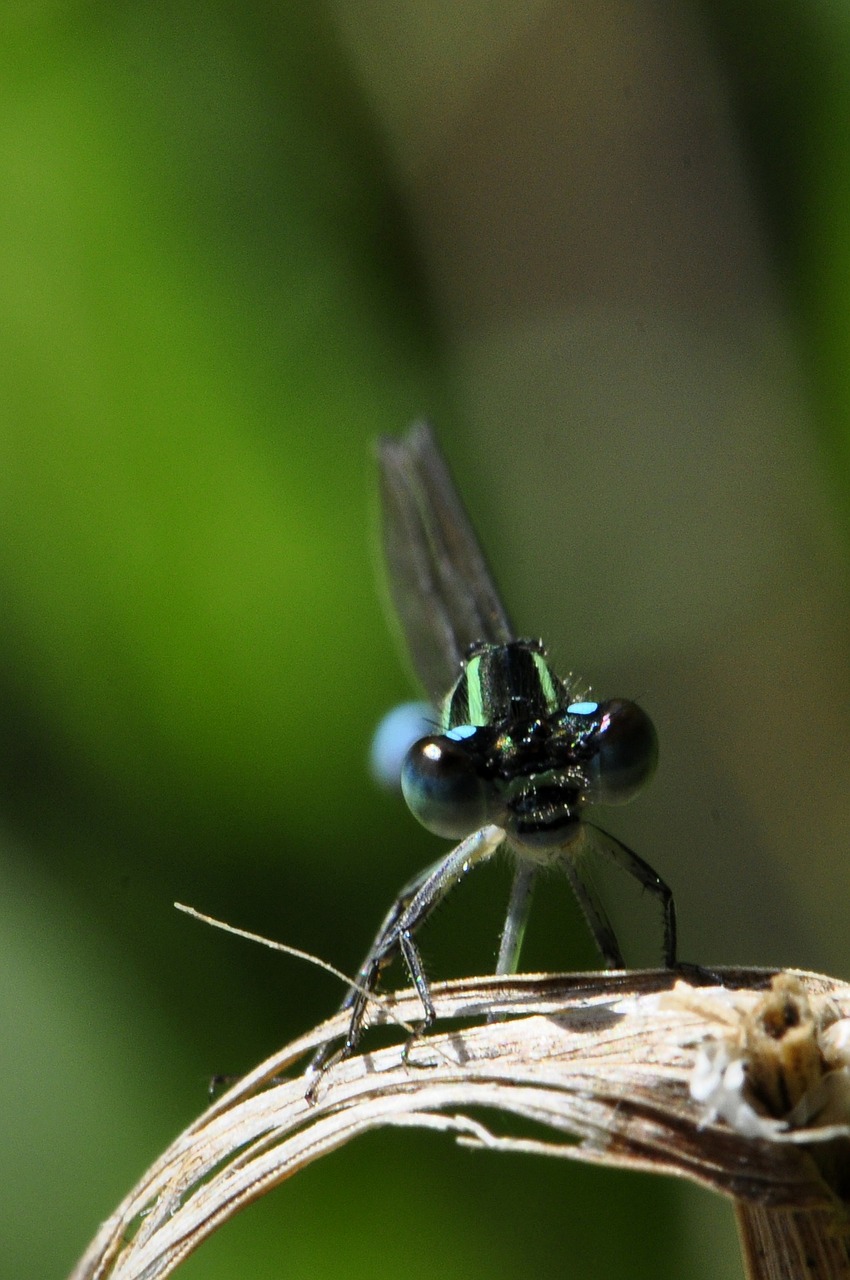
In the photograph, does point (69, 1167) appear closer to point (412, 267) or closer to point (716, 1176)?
point (716, 1176)

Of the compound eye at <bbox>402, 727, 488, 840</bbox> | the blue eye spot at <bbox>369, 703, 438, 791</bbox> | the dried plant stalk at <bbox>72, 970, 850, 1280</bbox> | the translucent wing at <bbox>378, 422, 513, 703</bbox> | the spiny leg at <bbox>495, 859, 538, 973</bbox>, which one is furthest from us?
the translucent wing at <bbox>378, 422, 513, 703</bbox>

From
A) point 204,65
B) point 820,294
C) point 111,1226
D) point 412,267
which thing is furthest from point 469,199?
point 111,1226

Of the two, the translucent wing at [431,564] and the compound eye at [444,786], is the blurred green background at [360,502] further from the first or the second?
the compound eye at [444,786]

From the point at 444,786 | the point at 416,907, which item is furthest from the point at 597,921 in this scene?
the point at 444,786

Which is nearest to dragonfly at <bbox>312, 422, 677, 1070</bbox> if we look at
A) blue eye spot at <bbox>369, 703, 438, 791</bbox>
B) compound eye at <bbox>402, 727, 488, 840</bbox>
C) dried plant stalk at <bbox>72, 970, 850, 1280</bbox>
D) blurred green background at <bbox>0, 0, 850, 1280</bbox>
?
compound eye at <bbox>402, 727, 488, 840</bbox>

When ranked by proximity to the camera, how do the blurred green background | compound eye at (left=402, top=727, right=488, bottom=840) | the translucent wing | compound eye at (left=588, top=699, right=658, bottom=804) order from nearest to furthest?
compound eye at (left=402, top=727, right=488, bottom=840) → compound eye at (left=588, top=699, right=658, bottom=804) → the blurred green background → the translucent wing

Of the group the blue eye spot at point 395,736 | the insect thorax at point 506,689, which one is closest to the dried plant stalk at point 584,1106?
the insect thorax at point 506,689

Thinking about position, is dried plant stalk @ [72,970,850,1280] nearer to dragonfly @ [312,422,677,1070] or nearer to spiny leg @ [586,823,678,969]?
dragonfly @ [312,422,677,1070]
